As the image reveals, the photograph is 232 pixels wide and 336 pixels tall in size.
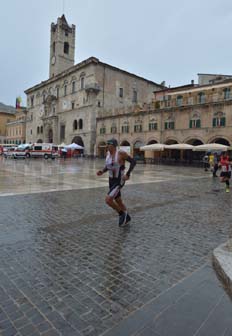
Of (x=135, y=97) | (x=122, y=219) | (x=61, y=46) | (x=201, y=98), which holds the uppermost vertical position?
(x=61, y=46)

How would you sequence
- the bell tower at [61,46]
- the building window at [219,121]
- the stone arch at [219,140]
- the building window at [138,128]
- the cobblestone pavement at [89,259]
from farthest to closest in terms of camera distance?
the bell tower at [61,46], the building window at [138,128], the stone arch at [219,140], the building window at [219,121], the cobblestone pavement at [89,259]

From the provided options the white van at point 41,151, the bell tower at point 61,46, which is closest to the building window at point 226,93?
the white van at point 41,151

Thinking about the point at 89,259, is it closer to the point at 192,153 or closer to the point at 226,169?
the point at 226,169

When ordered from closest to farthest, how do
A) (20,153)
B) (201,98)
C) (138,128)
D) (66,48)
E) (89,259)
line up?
1. (89,259)
2. (201,98)
3. (20,153)
4. (138,128)
5. (66,48)

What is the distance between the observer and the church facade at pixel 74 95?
146 ft

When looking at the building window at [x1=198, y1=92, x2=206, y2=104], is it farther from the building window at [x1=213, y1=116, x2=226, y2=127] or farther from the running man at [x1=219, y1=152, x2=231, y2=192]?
the running man at [x1=219, y1=152, x2=231, y2=192]

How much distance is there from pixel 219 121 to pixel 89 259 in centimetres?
2886

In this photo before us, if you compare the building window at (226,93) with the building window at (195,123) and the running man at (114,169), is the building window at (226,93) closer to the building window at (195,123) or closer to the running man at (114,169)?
the building window at (195,123)

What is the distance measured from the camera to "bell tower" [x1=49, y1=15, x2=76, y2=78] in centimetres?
5581

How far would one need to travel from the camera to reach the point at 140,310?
90.7 inches

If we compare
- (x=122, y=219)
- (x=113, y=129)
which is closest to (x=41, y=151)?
(x=113, y=129)

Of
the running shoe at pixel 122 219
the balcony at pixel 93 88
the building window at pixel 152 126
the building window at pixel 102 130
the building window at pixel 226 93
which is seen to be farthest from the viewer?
the balcony at pixel 93 88

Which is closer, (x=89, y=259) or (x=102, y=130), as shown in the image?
(x=89, y=259)

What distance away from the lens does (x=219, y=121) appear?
92.6ft
